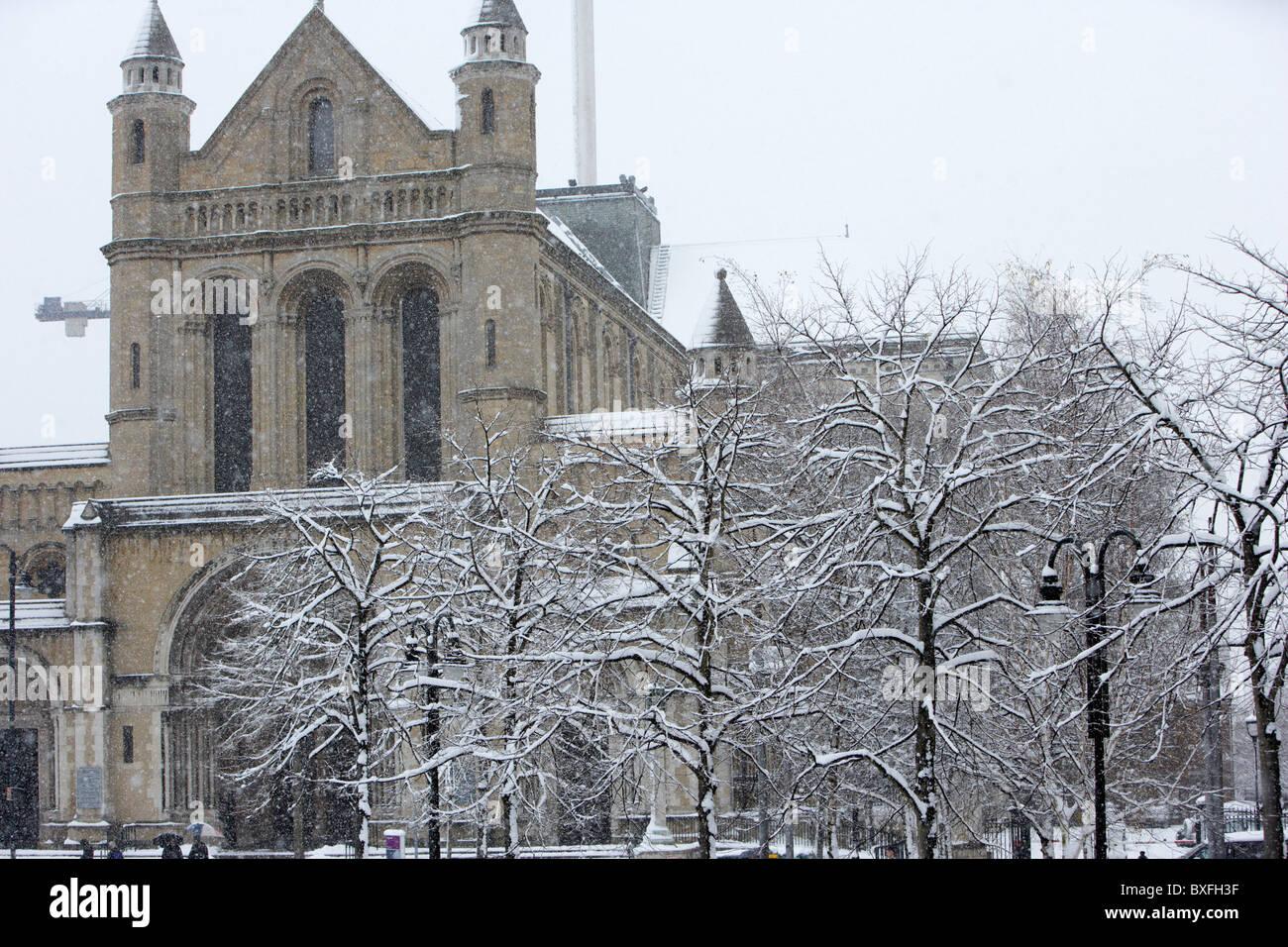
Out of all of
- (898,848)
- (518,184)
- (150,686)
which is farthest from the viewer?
(518,184)

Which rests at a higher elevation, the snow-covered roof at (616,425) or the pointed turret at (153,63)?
the pointed turret at (153,63)

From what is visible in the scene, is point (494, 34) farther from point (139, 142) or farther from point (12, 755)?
point (12, 755)

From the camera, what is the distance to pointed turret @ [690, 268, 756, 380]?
3572 cm

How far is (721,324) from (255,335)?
1141 centimetres

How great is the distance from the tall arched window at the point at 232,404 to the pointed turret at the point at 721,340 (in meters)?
11.4

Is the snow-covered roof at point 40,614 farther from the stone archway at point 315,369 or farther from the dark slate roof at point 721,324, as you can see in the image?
the dark slate roof at point 721,324

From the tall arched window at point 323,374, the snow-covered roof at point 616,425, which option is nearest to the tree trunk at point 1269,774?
the snow-covered roof at point 616,425

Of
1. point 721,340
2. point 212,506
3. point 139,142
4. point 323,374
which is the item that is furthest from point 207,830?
point 139,142

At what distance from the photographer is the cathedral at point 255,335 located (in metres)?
34.5
